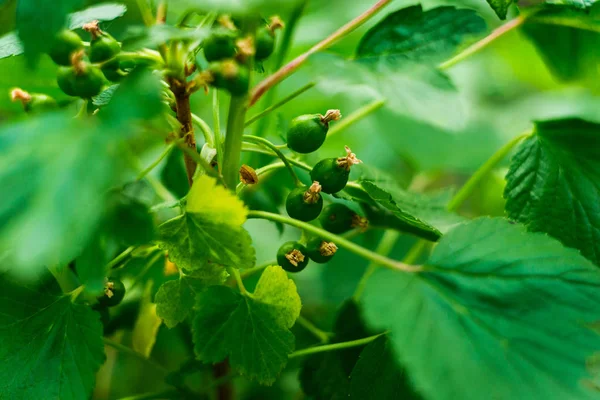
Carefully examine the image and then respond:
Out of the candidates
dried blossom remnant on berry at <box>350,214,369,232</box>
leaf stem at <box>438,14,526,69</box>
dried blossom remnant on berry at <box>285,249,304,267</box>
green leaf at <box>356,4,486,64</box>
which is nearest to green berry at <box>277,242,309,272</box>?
dried blossom remnant on berry at <box>285,249,304,267</box>

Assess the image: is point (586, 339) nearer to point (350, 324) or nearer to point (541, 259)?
point (541, 259)

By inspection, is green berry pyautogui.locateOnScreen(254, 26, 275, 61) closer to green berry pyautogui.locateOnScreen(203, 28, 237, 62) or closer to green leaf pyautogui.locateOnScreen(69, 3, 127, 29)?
green berry pyautogui.locateOnScreen(203, 28, 237, 62)

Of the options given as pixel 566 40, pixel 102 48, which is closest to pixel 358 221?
pixel 102 48

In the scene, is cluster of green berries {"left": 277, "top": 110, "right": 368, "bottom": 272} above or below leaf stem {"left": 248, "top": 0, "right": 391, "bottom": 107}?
below

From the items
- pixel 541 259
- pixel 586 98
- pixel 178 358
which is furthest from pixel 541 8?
pixel 586 98

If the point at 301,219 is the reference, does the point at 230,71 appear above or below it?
above

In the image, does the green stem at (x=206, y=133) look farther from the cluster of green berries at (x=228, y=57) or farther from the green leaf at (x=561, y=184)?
the green leaf at (x=561, y=184)

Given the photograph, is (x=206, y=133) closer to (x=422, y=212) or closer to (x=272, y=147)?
(x=272, y=147)
